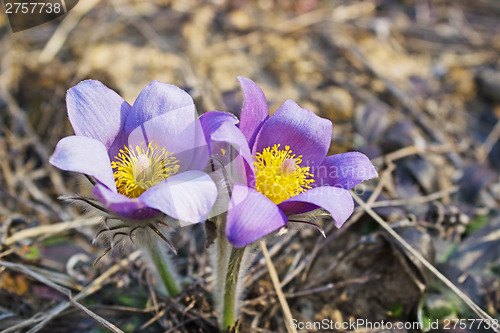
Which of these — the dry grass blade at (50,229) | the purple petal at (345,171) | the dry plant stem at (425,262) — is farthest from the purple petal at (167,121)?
the dry plant stem at (425,262)

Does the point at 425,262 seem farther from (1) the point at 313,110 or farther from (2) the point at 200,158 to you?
(1) the point at 313,110

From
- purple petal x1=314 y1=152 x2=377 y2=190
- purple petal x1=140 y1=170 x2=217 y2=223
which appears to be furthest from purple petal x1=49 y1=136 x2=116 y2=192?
purple petal x1=314 y1=152 x2=377 y2=190

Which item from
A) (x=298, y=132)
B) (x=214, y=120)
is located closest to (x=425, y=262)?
(x=298, y=132)

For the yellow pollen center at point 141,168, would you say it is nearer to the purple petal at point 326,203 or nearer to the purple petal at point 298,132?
the purple petal at point 298,132

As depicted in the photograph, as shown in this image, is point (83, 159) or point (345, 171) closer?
point (83, 159)

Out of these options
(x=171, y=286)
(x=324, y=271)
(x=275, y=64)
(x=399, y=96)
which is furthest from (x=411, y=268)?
(x=275, y=64)

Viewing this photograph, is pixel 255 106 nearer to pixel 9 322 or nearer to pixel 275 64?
pixel 9 322
